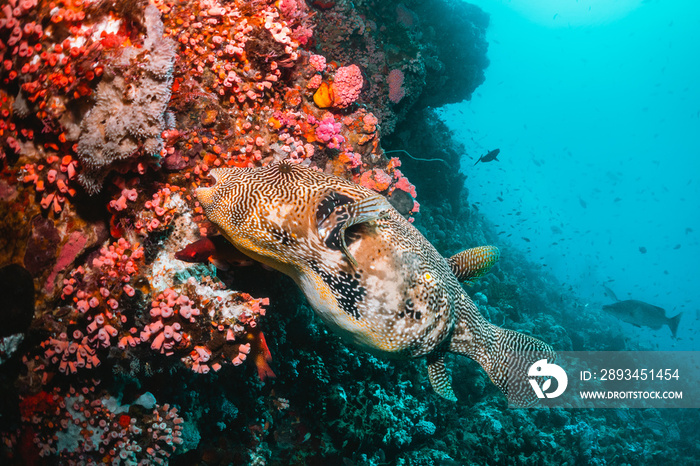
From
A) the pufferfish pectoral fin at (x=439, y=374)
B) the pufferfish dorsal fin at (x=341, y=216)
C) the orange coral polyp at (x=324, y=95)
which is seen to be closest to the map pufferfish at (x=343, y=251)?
the pufferfish dorsal fin at (x=341, y=216)

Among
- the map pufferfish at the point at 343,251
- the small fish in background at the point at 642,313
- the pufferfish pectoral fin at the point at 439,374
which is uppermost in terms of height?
the map pufferfish at the point at 343,251

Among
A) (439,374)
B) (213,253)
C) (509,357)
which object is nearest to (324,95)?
(213,253)

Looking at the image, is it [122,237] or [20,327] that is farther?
[122,237]

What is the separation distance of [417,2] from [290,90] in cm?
1032

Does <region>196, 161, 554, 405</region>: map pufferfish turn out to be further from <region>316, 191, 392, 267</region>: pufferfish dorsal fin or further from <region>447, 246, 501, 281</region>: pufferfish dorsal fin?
<region>447, 246, 501, 281</region>: pufferfish dorsal fin

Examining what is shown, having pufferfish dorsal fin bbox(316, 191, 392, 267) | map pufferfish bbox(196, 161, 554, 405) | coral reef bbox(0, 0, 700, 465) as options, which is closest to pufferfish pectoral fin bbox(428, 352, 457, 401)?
map pufferfish bbox(196, 161, 554, 405)

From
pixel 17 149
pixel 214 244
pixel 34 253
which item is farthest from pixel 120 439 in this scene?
pixel 17 149

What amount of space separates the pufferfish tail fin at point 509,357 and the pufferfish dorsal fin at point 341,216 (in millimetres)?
1592

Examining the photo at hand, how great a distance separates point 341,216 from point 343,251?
272mm

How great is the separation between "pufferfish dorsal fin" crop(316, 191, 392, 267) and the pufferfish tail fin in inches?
62.7

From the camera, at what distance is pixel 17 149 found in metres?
2.67

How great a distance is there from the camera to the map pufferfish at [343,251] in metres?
2.44

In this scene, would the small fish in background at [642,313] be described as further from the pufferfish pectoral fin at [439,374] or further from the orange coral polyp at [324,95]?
the orange coral polyp at [324,95]

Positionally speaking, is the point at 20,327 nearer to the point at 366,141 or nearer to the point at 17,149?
the point at 17,149
